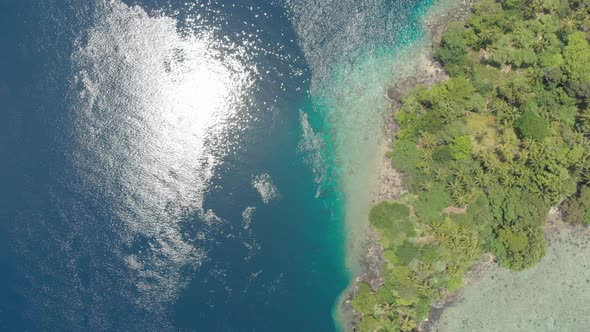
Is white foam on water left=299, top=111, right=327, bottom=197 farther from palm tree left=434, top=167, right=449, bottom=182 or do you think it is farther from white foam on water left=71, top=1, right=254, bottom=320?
palm tree left=434, top=167, right=449, bottom=182

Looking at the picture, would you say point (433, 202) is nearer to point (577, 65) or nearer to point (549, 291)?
point (549, 291)

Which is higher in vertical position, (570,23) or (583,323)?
(570,23)

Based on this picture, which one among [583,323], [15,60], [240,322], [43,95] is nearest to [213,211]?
[240,322]

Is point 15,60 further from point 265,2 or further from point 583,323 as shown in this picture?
point 583,323

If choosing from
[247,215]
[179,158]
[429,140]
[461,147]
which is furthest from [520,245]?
[179,158]

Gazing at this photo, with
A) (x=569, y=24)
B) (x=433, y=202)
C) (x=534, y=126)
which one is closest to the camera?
(x=534, y=126)

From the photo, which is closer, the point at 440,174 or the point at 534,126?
the point at 534,126
